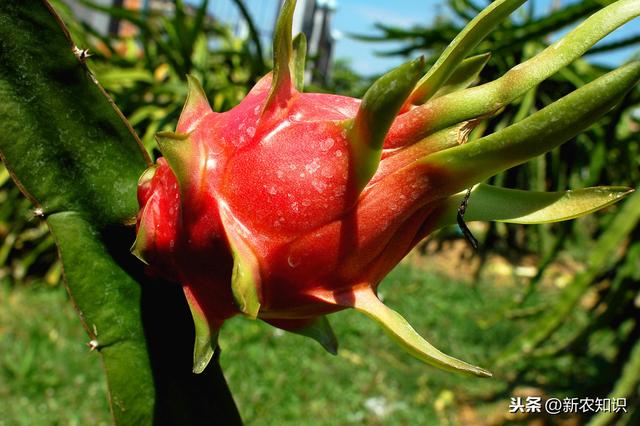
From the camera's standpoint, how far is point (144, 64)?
6.45ft

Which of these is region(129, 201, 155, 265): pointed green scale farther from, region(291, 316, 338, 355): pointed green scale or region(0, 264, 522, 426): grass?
region(0, 264, 522, 426): grass

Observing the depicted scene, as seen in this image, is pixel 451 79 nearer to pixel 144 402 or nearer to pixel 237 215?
pixel 237 215

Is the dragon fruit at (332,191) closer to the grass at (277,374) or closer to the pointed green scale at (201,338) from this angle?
the pointed green scale at (201,338)

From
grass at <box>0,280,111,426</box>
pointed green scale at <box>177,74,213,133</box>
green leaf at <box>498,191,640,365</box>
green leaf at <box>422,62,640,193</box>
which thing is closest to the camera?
green leaf at <box>422,62,640,193</box>

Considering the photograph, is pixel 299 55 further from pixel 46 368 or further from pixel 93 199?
pixel 46 368

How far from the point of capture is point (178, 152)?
0.28 meters

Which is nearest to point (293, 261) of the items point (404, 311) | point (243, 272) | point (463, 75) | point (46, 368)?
point (243, 272)

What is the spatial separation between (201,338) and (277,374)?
1.74 metres

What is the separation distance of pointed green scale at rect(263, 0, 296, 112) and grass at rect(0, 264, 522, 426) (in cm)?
134

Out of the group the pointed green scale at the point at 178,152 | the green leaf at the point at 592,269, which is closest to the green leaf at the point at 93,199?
the pointed green scale at the point at 178,152

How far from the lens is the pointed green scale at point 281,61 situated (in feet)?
0.94

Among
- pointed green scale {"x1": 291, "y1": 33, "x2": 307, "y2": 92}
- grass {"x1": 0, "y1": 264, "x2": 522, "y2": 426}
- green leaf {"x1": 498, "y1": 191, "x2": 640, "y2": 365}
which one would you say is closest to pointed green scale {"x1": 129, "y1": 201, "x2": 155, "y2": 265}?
pointed green scale {"x1": 291, "y1": 33, "x2": 307, "y2": 92}

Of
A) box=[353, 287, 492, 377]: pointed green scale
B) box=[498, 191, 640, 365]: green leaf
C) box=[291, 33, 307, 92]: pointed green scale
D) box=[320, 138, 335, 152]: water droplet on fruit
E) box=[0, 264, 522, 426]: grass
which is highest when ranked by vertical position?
box=[291, 33, 307, 92]: pointed green scale

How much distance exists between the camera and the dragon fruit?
262 millimetres
